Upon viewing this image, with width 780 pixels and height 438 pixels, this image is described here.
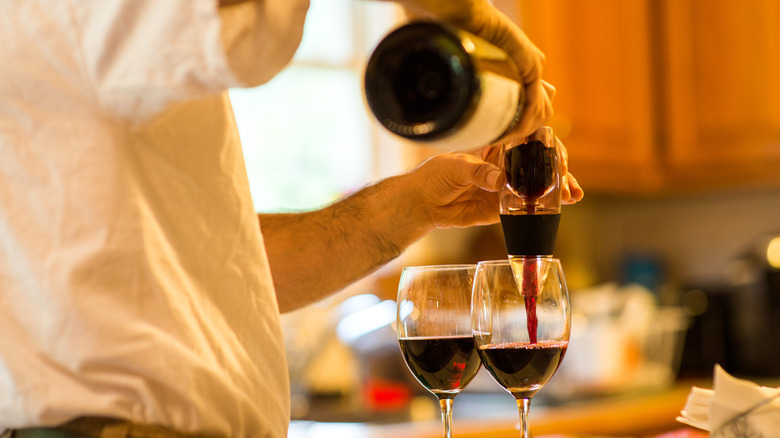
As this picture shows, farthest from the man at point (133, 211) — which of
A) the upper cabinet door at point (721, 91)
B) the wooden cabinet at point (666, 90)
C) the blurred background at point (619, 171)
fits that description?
the upper cabinet door at point (721, 91)

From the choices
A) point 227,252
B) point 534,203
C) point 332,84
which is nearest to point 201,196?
point 227,252

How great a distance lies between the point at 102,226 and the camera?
0.70 meters

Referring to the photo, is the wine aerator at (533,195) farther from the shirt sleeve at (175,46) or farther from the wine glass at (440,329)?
the shirt sleeve at (175,46)

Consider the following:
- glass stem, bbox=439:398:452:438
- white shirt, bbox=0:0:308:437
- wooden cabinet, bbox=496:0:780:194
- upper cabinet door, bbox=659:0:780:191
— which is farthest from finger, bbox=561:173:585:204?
upper cabinet door, bbox=659:0:780:191

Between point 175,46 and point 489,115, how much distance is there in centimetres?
25

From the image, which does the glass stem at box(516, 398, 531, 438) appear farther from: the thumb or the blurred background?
the blurred background

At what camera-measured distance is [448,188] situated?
1069 millimetres

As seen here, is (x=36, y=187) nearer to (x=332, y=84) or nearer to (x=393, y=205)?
(x=393, y=205)

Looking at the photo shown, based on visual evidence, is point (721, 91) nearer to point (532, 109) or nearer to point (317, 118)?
point (317, 118)

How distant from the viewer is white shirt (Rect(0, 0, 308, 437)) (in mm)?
644

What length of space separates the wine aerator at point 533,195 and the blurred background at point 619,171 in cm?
151

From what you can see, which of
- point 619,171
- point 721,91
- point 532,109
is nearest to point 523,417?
point 532,109

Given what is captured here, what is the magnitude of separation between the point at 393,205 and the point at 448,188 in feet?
0.32

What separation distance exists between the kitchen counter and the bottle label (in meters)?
1.16
